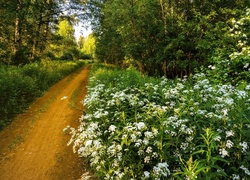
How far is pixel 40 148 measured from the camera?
6941 mm

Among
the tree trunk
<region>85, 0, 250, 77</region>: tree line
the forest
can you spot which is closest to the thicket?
the forest

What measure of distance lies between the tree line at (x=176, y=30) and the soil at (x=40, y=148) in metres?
8.01

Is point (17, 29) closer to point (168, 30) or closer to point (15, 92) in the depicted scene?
point (15, 92)

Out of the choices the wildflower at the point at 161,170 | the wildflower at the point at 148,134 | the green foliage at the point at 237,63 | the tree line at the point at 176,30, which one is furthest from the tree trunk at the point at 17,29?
the wildflower at the point at 161,170

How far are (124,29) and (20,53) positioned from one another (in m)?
9.12

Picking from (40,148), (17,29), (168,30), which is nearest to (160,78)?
(168,30)

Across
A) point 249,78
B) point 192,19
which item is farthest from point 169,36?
point 249,78

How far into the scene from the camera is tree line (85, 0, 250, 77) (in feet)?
42.1

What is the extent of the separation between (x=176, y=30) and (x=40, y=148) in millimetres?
11761

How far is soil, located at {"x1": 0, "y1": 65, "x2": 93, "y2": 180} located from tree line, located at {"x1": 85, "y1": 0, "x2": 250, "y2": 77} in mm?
8010

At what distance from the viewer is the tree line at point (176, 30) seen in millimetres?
12820

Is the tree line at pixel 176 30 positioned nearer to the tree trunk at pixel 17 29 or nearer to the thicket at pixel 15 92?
the tree trunk at pixel 17 29

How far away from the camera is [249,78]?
955 centimetres

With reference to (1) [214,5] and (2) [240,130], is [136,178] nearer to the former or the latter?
(2) [240,130]
